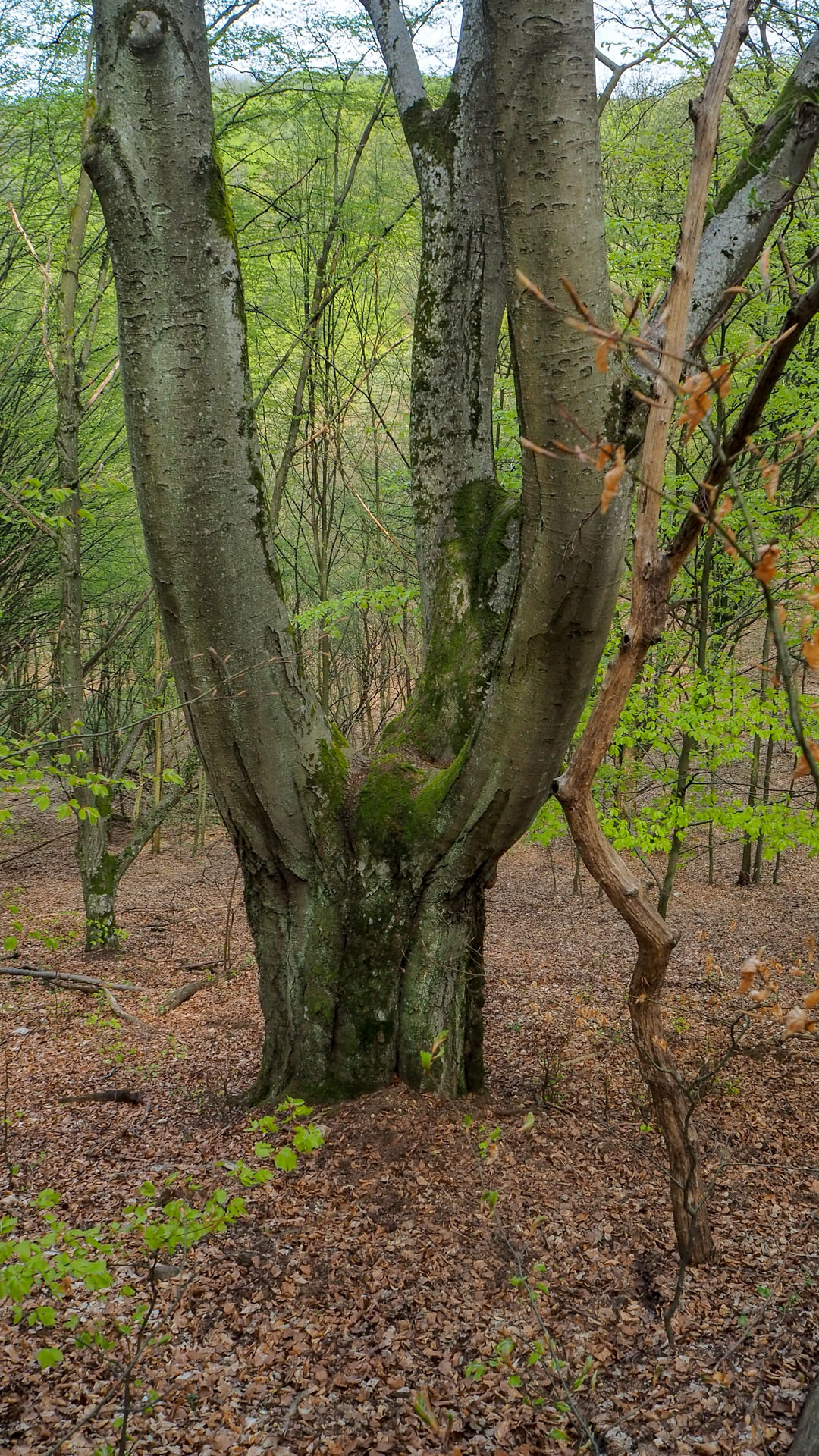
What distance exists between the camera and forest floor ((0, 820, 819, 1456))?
235cm

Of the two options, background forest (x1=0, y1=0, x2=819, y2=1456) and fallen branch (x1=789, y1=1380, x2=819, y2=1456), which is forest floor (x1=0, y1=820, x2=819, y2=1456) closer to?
background forest (x1=0, y1=0, x2=819, y2=1456)

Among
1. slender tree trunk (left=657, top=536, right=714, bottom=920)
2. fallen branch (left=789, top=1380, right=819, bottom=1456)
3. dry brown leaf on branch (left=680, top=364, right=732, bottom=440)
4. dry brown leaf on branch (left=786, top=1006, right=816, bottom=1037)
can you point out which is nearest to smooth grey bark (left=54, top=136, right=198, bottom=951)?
slender tree trunk (left=657, top=536, right=714, bottom=920)

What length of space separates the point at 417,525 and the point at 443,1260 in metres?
2.91

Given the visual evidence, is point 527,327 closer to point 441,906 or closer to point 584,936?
point 441,906

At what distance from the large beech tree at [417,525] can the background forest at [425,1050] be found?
0.67ft

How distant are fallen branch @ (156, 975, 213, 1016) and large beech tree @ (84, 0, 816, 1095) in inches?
98.7

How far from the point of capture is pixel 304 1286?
2.85 meters

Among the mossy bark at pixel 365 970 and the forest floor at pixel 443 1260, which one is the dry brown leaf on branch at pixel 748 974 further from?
the mossy bark at pixel 365 970

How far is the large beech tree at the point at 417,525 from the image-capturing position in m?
2.59

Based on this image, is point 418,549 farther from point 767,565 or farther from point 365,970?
point 767,565

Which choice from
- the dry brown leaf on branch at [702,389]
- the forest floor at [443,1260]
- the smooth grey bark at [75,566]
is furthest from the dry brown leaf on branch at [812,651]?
the smooth grey bark at [75,566]

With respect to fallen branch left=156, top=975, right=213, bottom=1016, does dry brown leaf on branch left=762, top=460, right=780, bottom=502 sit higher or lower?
higher

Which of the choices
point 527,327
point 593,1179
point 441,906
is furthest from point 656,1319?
point 527,327

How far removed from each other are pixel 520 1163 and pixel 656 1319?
2.70 ft
